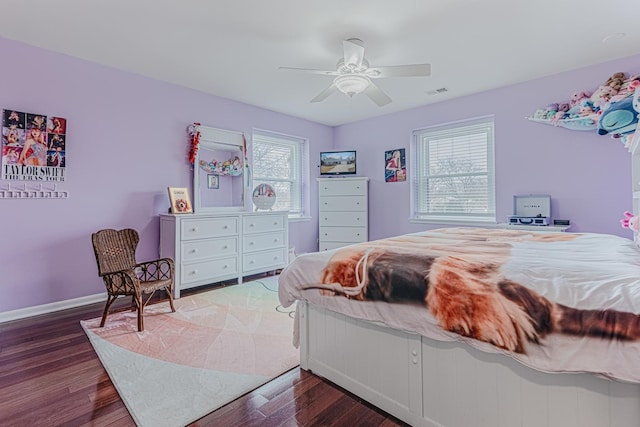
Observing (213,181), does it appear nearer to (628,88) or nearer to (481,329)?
(481,329)

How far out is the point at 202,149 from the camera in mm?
4086

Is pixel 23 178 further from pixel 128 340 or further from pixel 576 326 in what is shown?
pixel 576 326

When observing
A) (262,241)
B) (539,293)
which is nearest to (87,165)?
(262,241)

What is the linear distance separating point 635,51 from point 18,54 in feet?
19.0

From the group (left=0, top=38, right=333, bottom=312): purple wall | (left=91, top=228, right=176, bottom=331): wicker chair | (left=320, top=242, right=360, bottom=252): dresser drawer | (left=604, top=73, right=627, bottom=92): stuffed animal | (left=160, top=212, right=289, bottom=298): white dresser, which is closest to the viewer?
(left=91, top=228, right=176, bottom=331): wicker chair

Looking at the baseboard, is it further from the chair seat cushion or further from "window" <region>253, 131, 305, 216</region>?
"window" <region>253, 131, 305, 216</region>

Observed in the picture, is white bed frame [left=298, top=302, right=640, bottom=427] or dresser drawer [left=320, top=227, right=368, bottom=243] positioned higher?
dresser drawer [left=320, top=227, right=368, bottom=243]

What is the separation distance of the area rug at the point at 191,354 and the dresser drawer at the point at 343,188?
95.6 inches

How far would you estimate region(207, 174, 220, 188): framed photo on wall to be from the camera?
4.19 meters

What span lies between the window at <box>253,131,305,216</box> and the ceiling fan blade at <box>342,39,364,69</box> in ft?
8.33

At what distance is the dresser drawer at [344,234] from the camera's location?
5129 mm

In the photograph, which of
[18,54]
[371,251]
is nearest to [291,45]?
[371,251]

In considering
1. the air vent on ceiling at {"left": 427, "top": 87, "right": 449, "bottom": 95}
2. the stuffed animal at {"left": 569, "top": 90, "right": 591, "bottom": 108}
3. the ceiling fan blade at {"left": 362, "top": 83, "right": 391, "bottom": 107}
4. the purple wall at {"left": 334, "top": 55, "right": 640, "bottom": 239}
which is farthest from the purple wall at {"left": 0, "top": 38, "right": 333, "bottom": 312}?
the stuffed animal at {"left": 569, "top": 90, "right": 591, "bottom": 108}

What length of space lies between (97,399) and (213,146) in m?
→ 3.15
